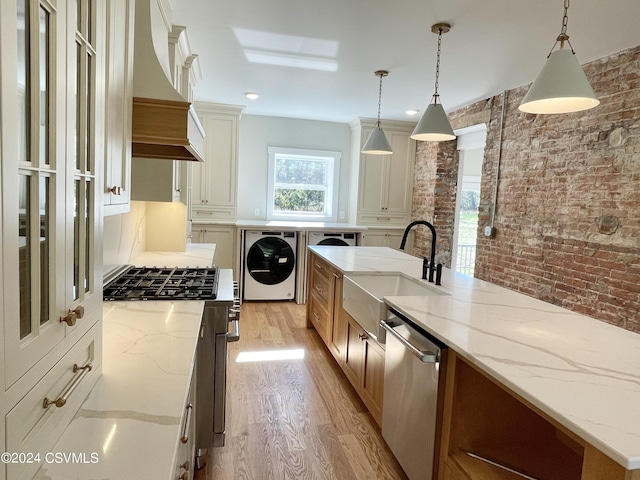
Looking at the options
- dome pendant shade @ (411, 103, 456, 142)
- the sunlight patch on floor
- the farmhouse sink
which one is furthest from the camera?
the sunlight patch on floor

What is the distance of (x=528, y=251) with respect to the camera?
3.72 metres

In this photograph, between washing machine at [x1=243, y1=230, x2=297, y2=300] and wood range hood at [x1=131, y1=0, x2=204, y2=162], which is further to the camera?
washing machine at [x1=243, y1=230, x2=297, y2=300]

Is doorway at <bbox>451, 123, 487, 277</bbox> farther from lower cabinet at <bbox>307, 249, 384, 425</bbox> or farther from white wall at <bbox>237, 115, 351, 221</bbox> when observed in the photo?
lower cabinet at <bbox>307, 249, 384, 425</bbox>

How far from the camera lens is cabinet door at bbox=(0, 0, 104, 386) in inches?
24.9

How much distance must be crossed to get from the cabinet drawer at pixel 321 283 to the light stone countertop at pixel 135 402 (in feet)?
5.79

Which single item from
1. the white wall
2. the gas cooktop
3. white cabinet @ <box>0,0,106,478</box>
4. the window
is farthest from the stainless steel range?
the window

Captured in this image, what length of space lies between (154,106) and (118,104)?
0.88 feet

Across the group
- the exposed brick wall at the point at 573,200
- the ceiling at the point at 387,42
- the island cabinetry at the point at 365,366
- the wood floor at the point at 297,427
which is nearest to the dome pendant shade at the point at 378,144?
the ceiling at the point at 387,42

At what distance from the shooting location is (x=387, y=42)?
2.92 metres

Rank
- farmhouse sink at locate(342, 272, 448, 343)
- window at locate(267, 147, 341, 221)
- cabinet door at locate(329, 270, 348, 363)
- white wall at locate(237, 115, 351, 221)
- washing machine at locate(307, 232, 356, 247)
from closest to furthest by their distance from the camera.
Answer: farmhouse sink at locate(342, 272, 448, 343) → cabinet door at locate(329, 270, 348, 363) → washing machine at locate(307, 232, 356, 247) → white wall at locate(237, 115, 351, 221) → window at locate(267, 147, 341, 221)

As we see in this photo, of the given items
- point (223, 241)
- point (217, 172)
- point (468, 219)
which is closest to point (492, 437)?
point (223, 241)

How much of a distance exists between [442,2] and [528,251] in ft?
7.71

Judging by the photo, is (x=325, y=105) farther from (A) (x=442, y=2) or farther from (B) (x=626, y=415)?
(B) (x=626, y=415)

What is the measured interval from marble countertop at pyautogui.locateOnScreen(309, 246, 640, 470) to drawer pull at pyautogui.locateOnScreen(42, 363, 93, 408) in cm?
112
